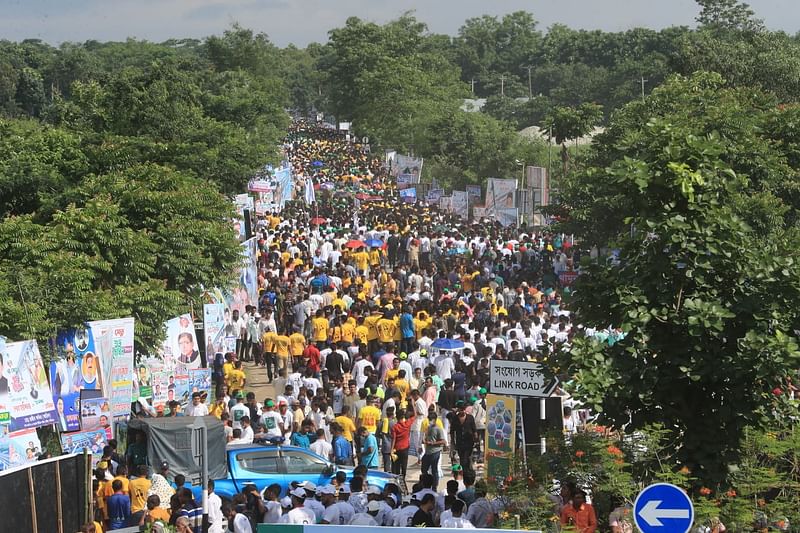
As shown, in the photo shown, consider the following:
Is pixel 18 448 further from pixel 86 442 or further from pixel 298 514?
pixel 298 514

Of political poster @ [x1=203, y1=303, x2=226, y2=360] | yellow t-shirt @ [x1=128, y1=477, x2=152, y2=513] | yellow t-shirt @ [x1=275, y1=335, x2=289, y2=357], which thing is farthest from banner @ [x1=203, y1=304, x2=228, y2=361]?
yellow t-shirt @ [x1=128, y1=477, x2=152, y2=513]

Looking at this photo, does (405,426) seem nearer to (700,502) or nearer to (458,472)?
(458,472)

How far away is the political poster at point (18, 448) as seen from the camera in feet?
47.9

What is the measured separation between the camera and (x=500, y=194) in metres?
45.4

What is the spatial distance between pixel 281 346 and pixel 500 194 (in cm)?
2354

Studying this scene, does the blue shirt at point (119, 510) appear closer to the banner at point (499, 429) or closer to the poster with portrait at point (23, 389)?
the poster with portrait at point (23, 389)

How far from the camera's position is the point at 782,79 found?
43.8 m

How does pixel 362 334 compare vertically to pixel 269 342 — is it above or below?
above

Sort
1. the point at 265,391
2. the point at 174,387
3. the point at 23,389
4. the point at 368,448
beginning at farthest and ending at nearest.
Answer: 1. the point at 265,391
2. the point at 174,387
3. the point at 368,448
4. the point at 23,389

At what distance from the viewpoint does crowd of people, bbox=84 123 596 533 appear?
1306cm

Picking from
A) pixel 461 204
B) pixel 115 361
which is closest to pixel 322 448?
pixel 115 361

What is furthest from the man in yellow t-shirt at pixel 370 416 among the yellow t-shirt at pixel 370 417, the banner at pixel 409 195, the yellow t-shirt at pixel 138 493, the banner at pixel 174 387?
the banner at pixel 409 195

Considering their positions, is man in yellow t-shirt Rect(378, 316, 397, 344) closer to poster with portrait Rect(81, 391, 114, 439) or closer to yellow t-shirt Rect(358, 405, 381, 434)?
yellow t-shirt Rect(358, 405, 381, 434)

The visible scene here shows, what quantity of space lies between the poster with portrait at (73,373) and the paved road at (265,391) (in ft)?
12.4
